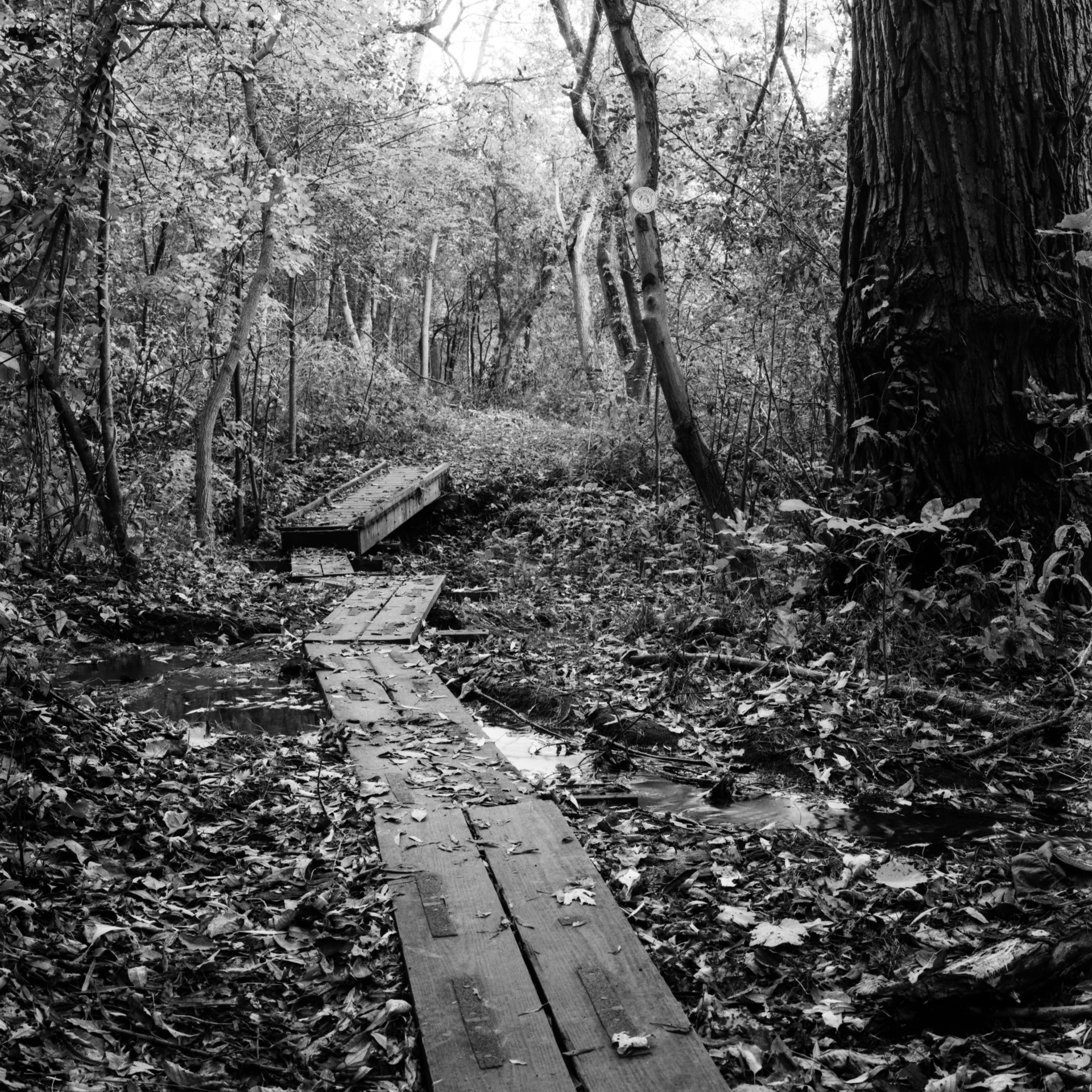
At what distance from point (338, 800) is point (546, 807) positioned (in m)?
0.86

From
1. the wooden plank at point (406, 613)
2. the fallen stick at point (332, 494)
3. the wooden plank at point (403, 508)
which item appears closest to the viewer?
the wooden plank at point (406, 613)

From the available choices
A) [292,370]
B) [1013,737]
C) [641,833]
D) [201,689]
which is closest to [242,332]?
[292,370]

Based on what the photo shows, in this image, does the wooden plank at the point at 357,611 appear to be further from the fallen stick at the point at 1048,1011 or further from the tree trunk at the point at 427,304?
the tree trunk at the point at 427,304

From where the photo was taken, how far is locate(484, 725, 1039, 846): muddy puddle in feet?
11.8

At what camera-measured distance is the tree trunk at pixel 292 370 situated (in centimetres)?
1252

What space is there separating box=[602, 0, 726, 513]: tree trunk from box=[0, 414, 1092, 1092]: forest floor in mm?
935

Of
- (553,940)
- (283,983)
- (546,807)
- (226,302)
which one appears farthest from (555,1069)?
(226,302)

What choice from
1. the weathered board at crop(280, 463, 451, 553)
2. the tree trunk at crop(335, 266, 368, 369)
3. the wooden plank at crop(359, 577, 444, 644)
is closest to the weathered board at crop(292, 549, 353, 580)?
the weathered board at crop(280, 463, 451, 553)

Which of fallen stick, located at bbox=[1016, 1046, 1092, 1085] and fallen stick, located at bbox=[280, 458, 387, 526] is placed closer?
fallen stick, located at bbox=[1016, 1046, 1092, 1085]

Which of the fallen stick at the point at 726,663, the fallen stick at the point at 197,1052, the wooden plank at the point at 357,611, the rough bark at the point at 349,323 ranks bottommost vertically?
the fallen stick at the point at 197,1052

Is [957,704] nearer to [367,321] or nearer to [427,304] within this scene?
[427,304]

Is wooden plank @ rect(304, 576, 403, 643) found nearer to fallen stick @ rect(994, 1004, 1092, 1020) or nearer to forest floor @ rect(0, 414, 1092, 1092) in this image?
forest floor @ rect(0, 414, 1092, 1092)

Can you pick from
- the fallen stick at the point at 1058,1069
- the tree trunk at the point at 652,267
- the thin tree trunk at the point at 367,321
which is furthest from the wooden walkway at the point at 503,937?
the thin tree trunk at the point at 367,321

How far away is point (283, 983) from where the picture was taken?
279 centimetres
